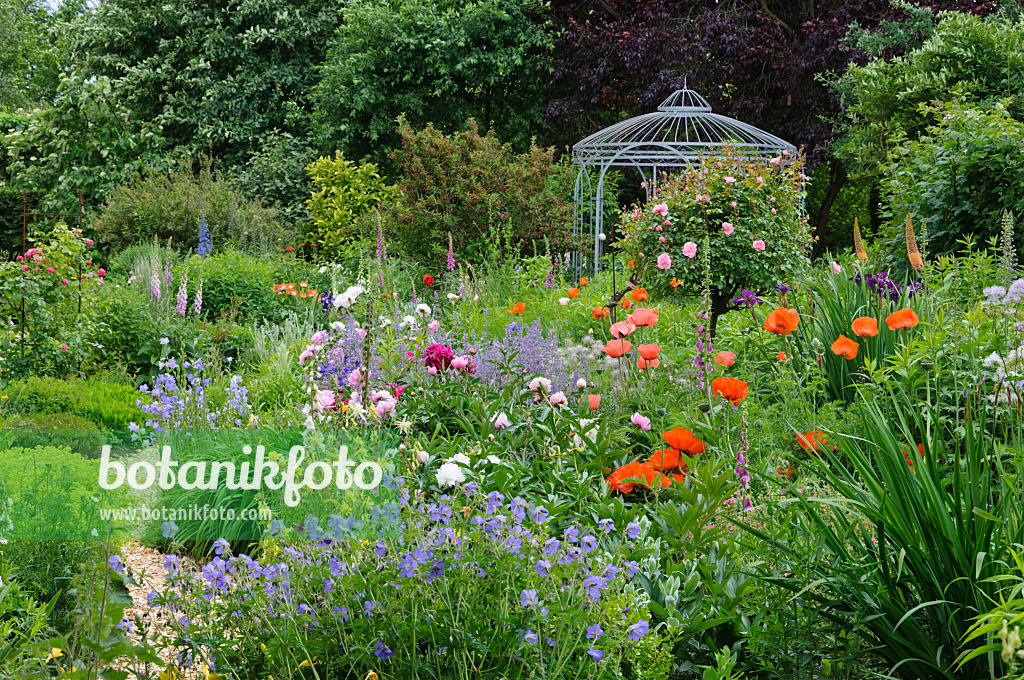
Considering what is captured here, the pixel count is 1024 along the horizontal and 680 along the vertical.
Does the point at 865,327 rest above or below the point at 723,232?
below

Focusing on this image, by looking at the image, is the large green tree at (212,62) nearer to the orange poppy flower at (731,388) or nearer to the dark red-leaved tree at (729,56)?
the dark red-leaved tree at (729,56)

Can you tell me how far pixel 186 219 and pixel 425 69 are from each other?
499 cm

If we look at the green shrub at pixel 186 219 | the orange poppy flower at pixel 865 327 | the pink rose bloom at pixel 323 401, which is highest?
the green shrub at pixel 186 219

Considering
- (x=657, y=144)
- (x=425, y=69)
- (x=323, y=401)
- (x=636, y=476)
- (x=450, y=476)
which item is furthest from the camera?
(x=425, y=69)

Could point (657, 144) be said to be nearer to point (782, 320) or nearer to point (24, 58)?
point (782, 320)

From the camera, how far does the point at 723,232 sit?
5.46m

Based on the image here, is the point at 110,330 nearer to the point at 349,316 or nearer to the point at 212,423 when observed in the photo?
the point at 212,423

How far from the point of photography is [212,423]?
3.71 metres

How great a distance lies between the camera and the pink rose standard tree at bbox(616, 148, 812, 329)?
540 cm

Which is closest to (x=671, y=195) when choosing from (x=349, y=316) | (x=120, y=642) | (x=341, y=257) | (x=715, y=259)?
(x=715, y=259)

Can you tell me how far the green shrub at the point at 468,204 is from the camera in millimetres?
8711

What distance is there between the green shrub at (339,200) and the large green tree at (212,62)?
3.34 m

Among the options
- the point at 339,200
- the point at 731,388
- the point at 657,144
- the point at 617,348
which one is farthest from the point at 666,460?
the point at 339,200

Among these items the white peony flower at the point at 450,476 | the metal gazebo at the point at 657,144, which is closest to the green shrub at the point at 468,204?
the metal gazebo at the point at 657,144
